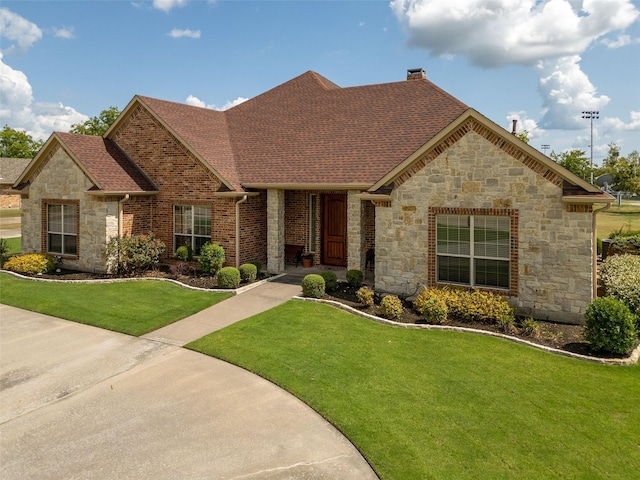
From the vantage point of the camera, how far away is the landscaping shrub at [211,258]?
53.0 ft

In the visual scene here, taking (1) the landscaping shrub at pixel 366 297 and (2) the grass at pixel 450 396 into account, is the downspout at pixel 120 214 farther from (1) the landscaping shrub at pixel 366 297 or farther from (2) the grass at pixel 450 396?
(1) the landscaping shrub at pixel 366 297

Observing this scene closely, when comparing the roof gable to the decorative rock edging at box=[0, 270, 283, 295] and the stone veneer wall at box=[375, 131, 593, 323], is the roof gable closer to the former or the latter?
the decorative rock edging at box=[0, 270, 283, 295]

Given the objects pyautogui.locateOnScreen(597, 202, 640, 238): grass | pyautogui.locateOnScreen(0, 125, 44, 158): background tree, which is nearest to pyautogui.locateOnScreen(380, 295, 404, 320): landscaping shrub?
pyautogui.locateOnScreen(597, 202, 640, 238): grass

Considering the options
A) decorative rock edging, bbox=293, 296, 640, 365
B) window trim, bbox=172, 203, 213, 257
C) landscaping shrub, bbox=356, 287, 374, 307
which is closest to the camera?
decorative rock edging, bbox=293, 296, 640, 365

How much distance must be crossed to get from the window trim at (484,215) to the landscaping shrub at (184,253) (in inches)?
382

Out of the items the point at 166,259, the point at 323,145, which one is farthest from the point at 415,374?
the point at 166,259

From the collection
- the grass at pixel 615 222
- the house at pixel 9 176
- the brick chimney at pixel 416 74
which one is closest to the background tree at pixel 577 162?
the grass at pixel 615 222

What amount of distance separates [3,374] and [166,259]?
32.7 ft

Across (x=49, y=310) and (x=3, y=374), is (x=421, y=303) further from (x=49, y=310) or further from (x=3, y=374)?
(x=49, y=310)

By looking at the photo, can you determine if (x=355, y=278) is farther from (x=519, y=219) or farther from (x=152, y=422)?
(x=152, y=422)

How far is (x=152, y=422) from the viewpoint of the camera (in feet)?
21.9

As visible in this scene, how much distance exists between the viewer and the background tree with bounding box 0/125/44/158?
83250 mm

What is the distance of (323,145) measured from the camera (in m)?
18.1

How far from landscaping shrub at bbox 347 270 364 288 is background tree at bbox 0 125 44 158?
90.0 meters
